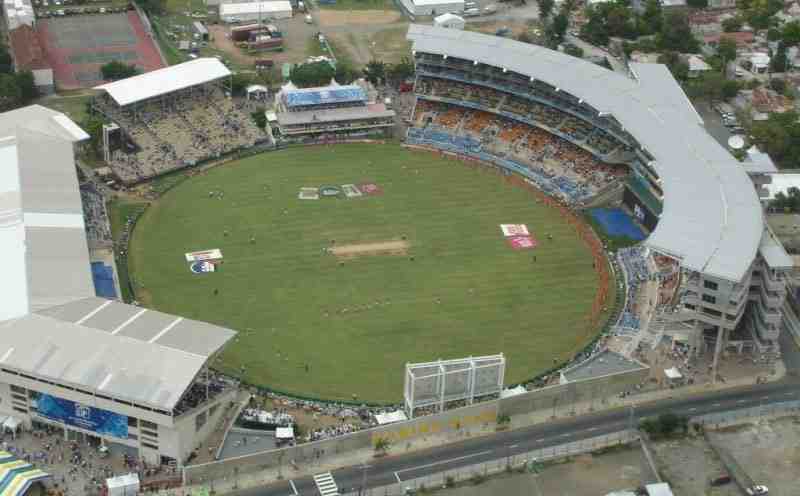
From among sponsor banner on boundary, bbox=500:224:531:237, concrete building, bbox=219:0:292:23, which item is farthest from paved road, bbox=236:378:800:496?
concrete building, bbox=219:0:292:23

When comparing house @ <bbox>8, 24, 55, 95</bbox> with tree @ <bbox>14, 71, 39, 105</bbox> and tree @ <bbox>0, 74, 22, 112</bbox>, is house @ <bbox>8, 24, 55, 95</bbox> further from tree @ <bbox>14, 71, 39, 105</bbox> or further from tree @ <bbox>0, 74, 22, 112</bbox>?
tree @ <bbox>0, 74, 22, 112</bbox>

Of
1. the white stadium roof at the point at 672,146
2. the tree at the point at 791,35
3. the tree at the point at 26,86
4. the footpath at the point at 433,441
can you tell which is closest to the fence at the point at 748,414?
the footpath at the point at 433,441

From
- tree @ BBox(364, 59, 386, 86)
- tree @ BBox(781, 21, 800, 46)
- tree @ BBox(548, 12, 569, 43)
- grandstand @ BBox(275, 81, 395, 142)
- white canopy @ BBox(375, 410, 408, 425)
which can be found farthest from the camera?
tree @ BBox(548, 12, 569, 43)

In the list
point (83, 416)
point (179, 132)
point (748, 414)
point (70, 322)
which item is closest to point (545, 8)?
point (179, 132)

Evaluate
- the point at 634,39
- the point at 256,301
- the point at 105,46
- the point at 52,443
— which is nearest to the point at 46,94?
the point at 105,46

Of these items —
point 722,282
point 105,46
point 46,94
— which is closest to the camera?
point 722,282

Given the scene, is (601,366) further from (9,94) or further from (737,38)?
(737,38)

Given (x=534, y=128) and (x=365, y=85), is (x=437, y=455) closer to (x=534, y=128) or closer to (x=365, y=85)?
(x=534, y=128)
